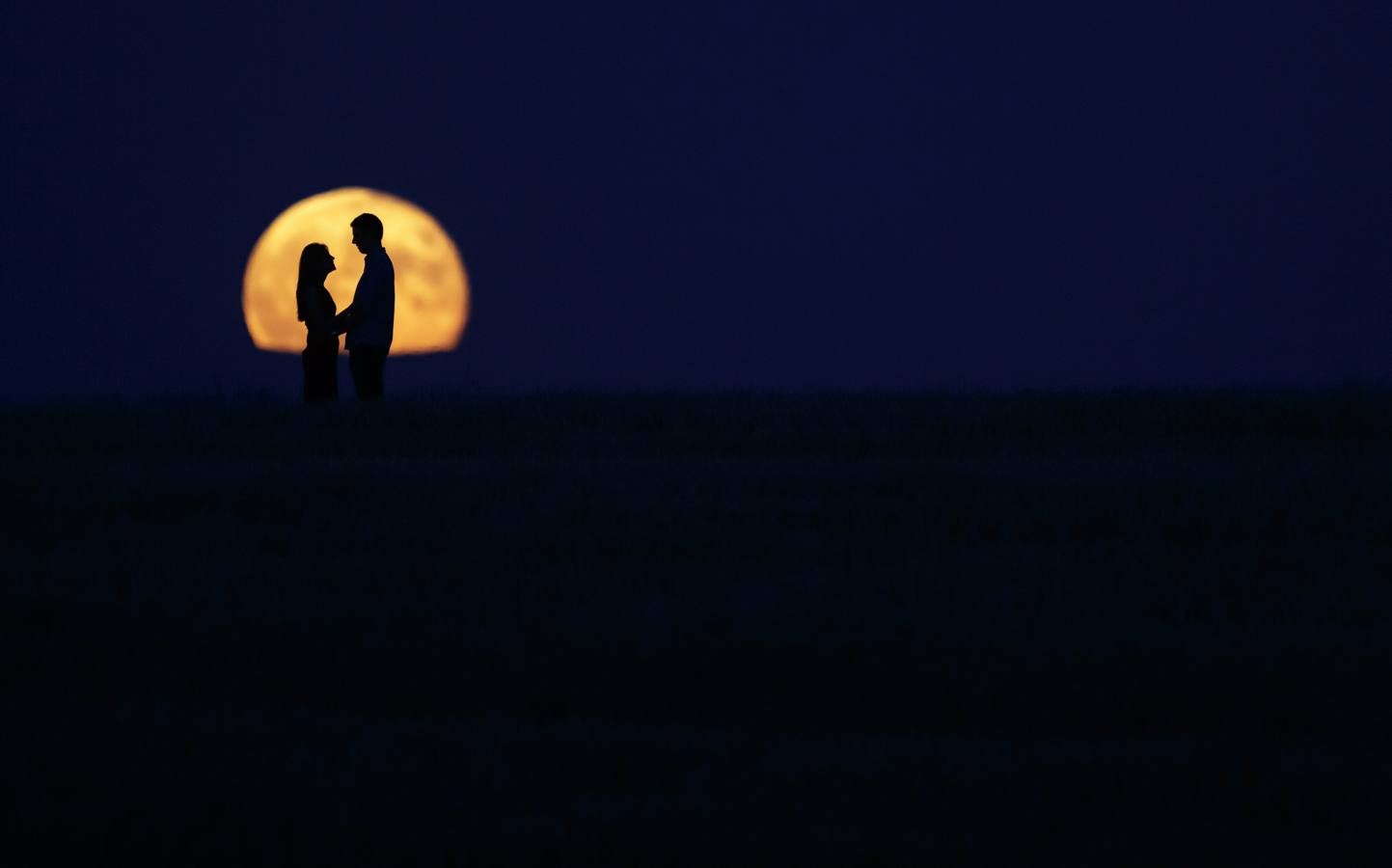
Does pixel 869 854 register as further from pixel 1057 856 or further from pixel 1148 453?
pixel 1148 453

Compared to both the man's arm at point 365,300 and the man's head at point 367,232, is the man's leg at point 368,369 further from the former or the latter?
the man's head at point 367,232

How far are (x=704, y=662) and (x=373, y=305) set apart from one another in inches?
271

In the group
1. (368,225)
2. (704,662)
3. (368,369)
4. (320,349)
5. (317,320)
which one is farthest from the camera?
(320,349)

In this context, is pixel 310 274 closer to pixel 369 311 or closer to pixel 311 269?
pixel 311 269

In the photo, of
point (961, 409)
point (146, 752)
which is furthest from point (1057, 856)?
point (961, 409)

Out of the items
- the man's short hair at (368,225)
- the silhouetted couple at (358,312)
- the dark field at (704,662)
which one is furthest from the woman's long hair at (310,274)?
the dark field at (704,662)

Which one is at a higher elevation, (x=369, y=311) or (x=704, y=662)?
(x=369, y=311)

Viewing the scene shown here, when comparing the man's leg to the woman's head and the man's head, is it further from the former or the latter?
the man's head

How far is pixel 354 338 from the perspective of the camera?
1041cm

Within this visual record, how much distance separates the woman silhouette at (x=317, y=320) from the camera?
10.5m

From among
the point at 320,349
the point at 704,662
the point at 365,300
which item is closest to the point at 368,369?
the point at 320,349

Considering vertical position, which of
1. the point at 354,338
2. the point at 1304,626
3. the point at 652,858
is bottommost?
the point at 652,858

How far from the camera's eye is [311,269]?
10531 millimetres

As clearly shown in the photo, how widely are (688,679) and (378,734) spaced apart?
773 mm
